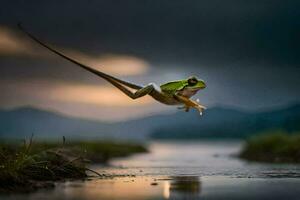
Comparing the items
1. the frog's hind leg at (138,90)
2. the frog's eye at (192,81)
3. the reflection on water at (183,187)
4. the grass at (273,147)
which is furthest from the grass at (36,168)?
the grass at (273,147)

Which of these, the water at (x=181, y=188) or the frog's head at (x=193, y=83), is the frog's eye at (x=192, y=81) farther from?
the water at (x=181, y=188)

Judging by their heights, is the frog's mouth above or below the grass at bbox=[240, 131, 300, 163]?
below

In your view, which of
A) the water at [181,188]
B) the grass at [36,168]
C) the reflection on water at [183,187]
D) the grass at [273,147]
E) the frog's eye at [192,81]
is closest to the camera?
the frog's eye at [192,81]

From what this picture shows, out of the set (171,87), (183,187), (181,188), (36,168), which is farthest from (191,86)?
(36,168)

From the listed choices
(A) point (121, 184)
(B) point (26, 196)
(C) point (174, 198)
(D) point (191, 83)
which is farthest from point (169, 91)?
(A) point (121, 184)

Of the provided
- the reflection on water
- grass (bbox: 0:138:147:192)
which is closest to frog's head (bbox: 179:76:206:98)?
the reflection on water

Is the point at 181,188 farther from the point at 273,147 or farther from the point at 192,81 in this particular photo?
the point at 273,147

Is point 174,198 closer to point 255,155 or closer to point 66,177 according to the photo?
point 66,177

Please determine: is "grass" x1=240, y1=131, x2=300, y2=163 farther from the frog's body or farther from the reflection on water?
the frog's body
